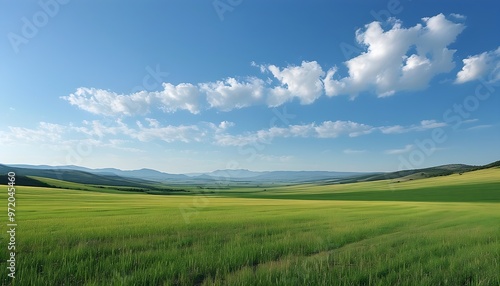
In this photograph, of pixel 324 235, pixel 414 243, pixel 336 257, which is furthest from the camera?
pixel 324 235

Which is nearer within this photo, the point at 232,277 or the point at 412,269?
the point at 232,277

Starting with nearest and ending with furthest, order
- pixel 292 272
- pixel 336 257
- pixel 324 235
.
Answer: pixel 292 272
pixel 336 257
pixel 324 235

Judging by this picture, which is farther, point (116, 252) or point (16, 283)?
point (116, 252)

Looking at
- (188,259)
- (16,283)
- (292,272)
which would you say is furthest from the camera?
(188,259)

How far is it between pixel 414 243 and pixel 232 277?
316 inches

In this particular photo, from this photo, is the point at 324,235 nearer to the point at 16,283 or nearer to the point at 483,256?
the point at 483,256

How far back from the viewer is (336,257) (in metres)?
8.42

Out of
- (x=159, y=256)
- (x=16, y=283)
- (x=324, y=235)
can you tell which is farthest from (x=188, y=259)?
(x=324, y=235)

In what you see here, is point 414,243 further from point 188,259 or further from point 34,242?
point 34,242

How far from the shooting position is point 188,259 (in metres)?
7.55

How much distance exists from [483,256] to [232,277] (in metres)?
7.77

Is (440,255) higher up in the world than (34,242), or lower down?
lower down

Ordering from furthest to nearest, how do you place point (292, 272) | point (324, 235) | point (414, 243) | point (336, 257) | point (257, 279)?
1. point (324, 235)
2. point (414, 243)
3. point (336, 257)
4. point (292, 272)
5. point (257, 279)

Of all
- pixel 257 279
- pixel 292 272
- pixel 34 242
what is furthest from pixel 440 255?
pixel 34 242
